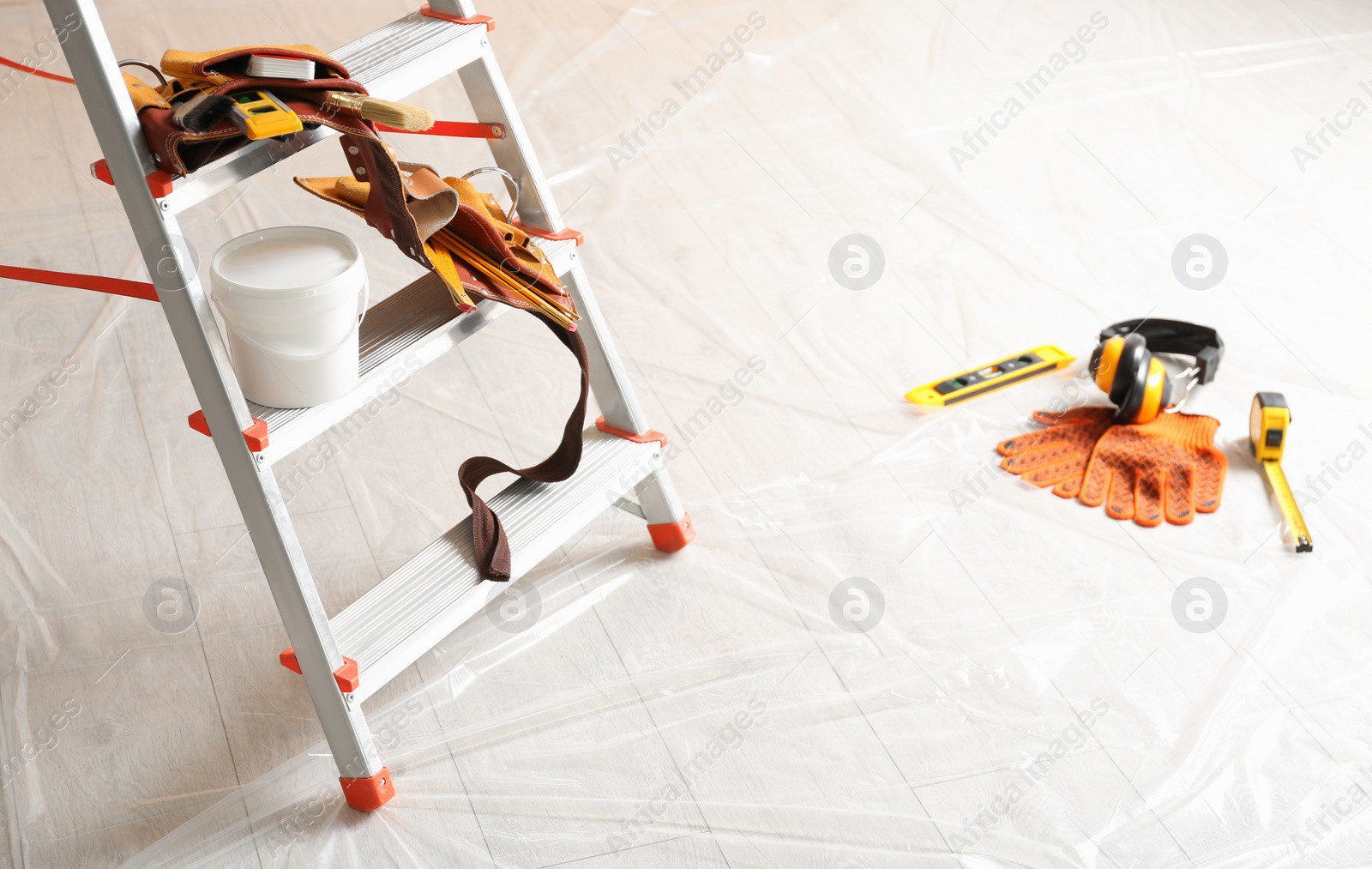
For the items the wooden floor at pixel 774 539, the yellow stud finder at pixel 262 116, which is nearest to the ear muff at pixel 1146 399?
the wooden floor at pixel 774 539

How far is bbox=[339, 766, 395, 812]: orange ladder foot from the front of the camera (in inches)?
62.4

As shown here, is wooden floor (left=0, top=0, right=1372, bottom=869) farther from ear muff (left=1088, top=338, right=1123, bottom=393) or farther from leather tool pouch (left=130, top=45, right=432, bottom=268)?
leather tool pouch (left=130, top=45, right=432, bottom=268)

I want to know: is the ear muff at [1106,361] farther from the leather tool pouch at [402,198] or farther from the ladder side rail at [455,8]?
the ladder side rail at [455,8]

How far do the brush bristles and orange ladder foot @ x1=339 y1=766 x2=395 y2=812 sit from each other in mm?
848

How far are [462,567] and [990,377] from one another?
116cm

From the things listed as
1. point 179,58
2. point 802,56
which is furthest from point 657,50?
point 179,58

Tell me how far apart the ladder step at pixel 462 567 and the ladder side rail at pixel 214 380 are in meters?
0.06

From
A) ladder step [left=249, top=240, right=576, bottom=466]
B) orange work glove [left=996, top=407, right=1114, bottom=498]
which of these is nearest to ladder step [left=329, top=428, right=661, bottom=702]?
ladder step [left=249, top=240, right=576, bottom=466]

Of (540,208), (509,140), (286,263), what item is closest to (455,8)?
(509,140)

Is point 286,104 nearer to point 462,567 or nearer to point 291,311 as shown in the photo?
point 291,311

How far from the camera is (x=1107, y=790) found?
1.61 metres

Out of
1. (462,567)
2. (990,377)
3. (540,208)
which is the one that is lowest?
(990,377)

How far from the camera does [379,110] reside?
128 cm

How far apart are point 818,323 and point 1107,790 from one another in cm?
117
